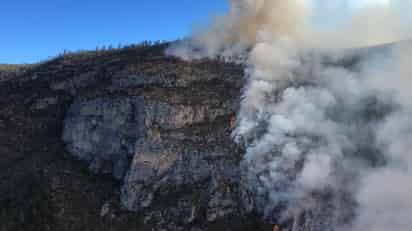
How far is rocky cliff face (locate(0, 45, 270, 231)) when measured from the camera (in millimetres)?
93562

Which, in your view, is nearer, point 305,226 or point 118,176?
point 305,226

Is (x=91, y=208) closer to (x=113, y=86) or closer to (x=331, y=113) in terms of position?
(x=113, y=86)

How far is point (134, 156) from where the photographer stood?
337 ft

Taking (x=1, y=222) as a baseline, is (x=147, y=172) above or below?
above

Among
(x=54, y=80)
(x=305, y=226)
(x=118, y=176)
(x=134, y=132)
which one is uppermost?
(x=54, y=80)

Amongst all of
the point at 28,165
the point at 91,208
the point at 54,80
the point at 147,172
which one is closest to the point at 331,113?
the point at 147,172

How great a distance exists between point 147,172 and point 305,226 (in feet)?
102

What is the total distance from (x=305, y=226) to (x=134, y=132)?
40.8 metres

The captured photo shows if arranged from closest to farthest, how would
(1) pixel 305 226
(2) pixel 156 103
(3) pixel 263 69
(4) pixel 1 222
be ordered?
(1) pixel 305 226, (4) pixel 1 222, (2) pixel 156 103, (3) pixel 263 69

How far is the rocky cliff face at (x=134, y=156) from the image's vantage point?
93.6m

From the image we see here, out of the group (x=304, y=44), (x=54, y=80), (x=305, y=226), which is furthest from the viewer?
(x=54, y=80)

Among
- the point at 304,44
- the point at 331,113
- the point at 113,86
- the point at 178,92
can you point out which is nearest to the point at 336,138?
the point at 331,113

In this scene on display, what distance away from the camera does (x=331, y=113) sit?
108875 mm

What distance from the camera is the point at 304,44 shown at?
137m
